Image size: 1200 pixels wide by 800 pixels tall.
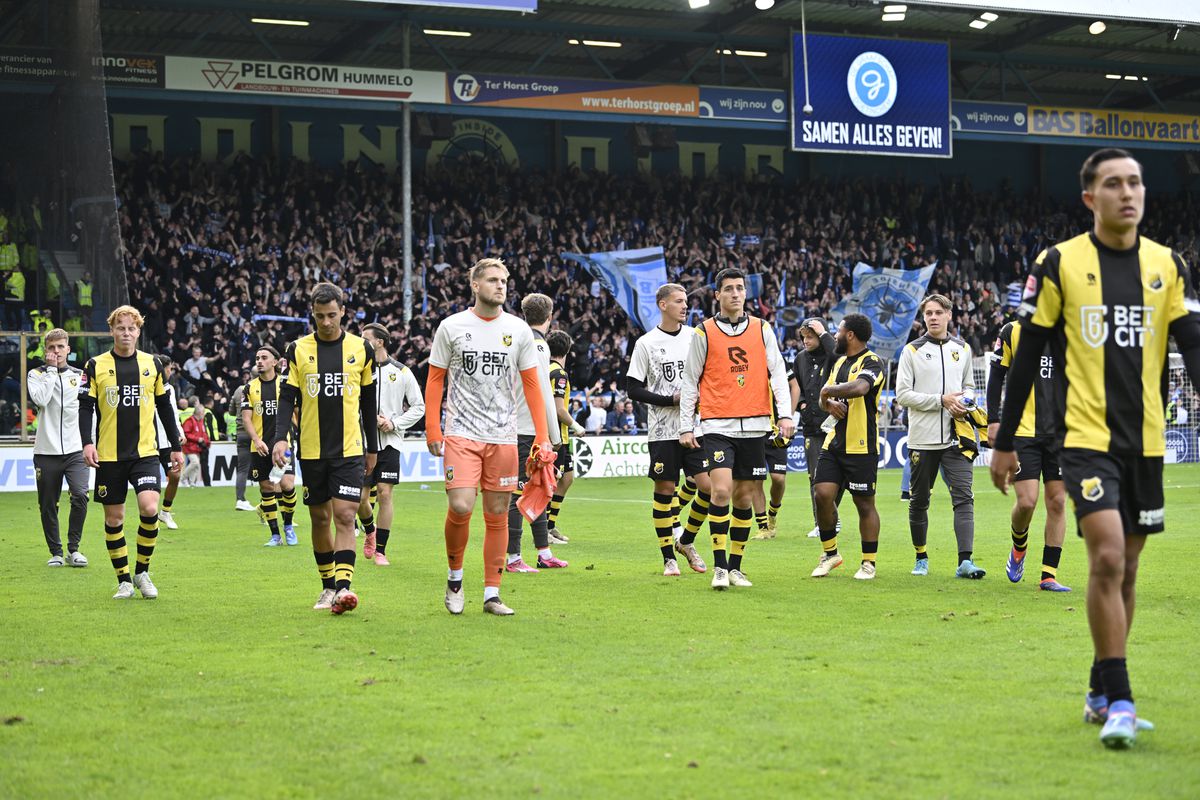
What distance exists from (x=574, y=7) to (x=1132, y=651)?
2961 centimetres

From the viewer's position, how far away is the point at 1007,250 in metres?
43.3

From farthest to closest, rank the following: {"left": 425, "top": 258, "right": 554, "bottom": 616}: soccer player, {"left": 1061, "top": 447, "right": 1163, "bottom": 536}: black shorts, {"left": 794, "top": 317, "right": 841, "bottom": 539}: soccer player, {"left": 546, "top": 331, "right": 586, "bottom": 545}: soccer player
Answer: {"left": 794, "top": 317, "right": 841, "bottom": 539}: soccer player < {"left": 546, "top": 331, "right": 586, "bottom": 545}: soccer player < {"left": 425, "top": 258, "right": 554, "bottom": 616}: soccer player < {"left": 1061, "top": 447, "right": 1163, "bottom": 536}: black shorts

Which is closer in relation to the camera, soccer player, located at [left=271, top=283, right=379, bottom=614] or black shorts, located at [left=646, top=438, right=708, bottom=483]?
soccer player, located at [left=271, top=283, right=379, bottom=614]

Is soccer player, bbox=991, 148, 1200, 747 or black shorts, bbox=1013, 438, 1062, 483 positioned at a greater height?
soccer player, bbox=991, 148, 1200, 747

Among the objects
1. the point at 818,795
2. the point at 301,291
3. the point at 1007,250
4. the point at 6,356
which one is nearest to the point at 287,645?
the point at 818,795

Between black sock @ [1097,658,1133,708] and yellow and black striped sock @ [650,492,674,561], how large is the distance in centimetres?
689

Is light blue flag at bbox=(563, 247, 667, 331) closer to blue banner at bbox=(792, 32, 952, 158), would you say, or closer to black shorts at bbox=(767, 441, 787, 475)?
blue banner at bbox=(792, 32, 952, 158)

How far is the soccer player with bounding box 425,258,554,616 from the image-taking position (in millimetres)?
9750

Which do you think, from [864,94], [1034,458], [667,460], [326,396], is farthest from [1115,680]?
[864,94]

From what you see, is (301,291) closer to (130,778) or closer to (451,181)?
(451,181)

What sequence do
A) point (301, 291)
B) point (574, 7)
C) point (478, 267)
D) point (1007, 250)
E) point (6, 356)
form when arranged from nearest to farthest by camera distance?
point (478, 267), point (6, 356), point (301, 291), point (574, 7), point (1007, 250)

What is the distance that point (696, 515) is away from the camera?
12.7 metres

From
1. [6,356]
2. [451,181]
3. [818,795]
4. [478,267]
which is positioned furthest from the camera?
[451,181]

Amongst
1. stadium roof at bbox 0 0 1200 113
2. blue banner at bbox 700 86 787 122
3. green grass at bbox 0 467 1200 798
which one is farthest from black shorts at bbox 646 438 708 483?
blue banner at bbox 700 86 787 122
